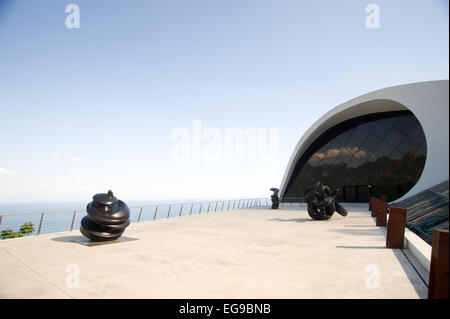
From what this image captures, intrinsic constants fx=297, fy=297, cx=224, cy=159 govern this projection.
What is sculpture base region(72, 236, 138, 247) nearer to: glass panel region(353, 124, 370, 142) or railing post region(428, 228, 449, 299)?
railing post region(428, 228, 449, 299)

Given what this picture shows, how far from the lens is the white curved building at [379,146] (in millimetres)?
19375

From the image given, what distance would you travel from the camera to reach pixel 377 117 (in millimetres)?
26062

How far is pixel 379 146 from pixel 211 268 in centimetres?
2416

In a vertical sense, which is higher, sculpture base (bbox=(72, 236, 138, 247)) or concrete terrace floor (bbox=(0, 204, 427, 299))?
concrete terrace floor (bbox=(0, 204, 427, 299))

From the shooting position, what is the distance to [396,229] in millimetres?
6781

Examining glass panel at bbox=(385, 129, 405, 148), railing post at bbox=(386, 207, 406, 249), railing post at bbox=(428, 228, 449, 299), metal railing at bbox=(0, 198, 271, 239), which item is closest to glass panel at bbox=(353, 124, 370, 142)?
glass panel at bbox=(385, 129, 405, 148)

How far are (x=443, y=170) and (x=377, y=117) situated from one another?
9163 millimetres

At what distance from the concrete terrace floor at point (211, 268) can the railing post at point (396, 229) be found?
36 cm

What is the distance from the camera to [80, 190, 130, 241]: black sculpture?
766cm

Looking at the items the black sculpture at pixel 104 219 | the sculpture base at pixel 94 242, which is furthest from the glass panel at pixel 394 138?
the black sculpture at pixel 104 219

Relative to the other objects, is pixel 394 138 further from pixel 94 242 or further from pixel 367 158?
pixel 94 242

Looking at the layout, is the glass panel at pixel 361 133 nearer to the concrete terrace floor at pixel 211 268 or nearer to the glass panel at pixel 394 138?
the glass panel at pixel 394 138

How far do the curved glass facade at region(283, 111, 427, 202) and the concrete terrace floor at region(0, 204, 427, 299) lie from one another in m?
15.3
